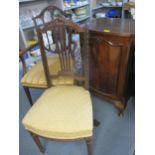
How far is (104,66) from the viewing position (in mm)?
1339

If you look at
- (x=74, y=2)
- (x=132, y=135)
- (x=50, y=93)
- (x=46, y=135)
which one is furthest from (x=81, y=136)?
(x=74, y=2)

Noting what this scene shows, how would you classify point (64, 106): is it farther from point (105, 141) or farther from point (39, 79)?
point (105, 141)

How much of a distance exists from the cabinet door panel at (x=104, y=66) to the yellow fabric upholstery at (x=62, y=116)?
273 millimetres

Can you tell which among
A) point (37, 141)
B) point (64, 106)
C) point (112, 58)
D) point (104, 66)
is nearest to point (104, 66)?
point (104, 66)

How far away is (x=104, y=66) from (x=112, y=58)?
0.11m

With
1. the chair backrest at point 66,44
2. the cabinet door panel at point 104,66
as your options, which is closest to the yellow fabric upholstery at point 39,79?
the chair backrest at point 66,44

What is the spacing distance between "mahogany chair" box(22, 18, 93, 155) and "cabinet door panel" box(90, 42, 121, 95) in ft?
0.55

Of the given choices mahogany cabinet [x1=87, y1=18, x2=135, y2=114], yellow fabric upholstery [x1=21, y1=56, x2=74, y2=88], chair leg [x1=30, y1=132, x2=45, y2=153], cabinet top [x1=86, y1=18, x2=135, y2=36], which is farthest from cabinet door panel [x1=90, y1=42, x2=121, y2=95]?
chair leg [x1=30, y1=132, x2=45, y2=153]

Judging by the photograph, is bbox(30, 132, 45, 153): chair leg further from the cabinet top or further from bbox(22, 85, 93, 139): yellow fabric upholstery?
the cabinet top

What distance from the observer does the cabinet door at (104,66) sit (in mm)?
1229

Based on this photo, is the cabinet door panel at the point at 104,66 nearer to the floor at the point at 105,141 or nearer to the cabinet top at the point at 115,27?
the cabinet top at the point at 115,27

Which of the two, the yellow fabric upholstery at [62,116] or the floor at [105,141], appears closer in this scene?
the yellow fabric upholstery at [62,116]

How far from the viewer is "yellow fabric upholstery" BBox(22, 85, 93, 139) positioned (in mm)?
970
